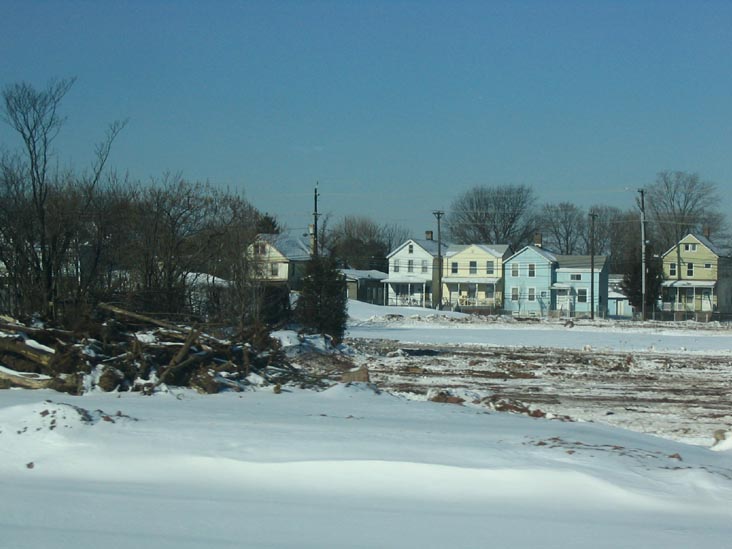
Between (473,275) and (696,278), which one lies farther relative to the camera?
(696,278)

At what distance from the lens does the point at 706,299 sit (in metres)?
77.6

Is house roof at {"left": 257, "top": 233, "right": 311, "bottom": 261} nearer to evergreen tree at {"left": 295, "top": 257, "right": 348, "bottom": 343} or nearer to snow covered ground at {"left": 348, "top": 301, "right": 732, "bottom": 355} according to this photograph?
snow covered ground at {"left": 348, "top": 301, "right": 732, "bottom": 355}

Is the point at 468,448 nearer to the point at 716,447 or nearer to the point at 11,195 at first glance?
the point at 716,447

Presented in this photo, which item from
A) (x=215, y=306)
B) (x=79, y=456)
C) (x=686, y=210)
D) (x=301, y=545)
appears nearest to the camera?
(x=301, y=545)

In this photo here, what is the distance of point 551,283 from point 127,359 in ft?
214

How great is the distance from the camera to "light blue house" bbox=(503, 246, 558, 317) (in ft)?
244

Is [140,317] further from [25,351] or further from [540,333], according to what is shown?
[540,333]

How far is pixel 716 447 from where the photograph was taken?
9773 mm

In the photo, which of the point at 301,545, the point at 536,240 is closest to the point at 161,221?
the point at 301,545

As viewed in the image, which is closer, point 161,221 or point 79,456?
point 79,456

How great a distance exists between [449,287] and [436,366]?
5571 cm

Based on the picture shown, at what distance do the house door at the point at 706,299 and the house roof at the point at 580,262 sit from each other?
1126 cm

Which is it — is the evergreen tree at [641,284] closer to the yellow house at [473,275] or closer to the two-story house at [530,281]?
the two-story house at [530,281]

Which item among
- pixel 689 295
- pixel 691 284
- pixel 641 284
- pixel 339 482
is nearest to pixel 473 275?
pixel 641 284
